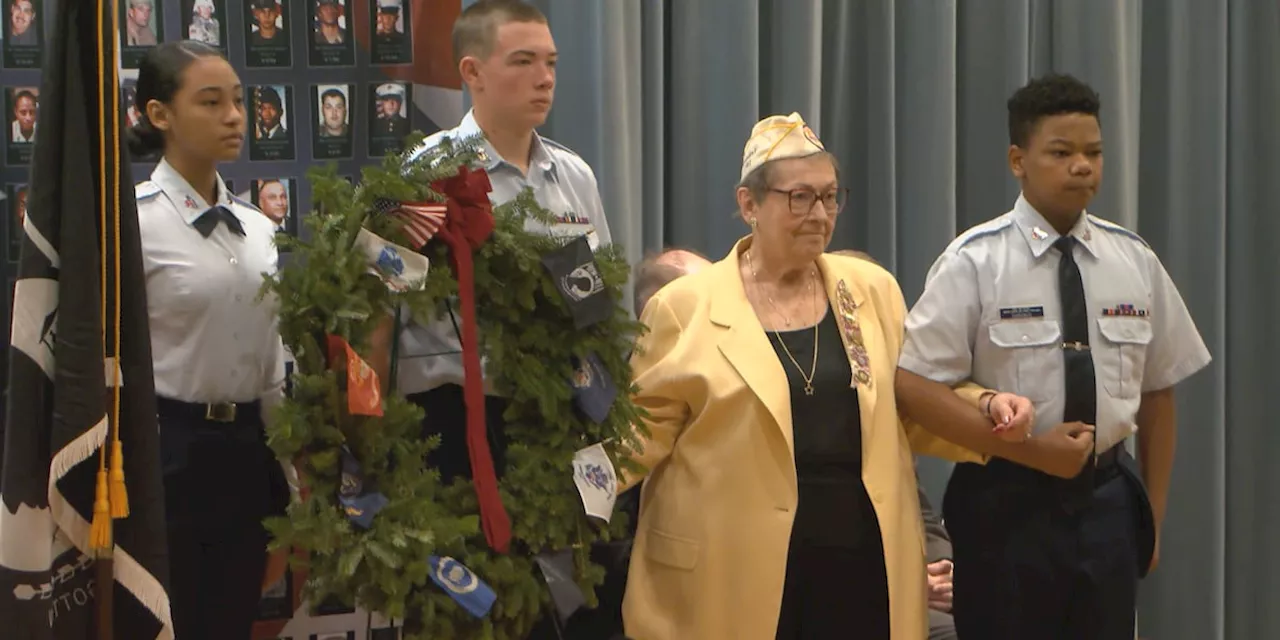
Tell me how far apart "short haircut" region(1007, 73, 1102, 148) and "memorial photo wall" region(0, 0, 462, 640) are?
1.38m

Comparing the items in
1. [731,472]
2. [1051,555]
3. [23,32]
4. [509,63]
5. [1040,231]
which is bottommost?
[1051,555]

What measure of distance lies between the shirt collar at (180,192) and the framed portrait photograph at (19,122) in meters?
0.46

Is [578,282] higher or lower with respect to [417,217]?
lower

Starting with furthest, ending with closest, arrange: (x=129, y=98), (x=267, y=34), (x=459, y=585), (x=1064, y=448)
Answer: (x=267, y=34), (x=129, y=98), (x=1064, y=448), (x=459, y=585)

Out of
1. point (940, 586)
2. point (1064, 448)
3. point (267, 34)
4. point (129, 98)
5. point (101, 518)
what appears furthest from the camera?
point (940, 586)

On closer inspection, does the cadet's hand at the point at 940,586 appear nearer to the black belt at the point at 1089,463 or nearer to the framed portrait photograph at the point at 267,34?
the black belt at the point at 1089,463

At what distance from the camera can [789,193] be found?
2.65 m

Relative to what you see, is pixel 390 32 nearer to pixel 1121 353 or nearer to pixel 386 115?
pixel 386 115

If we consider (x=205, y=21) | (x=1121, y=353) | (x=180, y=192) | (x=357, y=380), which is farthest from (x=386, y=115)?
(x=1121, y=353)

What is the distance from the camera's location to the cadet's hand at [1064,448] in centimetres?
240

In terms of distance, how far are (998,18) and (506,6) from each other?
6.66ft

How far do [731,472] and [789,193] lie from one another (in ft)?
1.88

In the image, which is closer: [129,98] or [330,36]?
[129,98]

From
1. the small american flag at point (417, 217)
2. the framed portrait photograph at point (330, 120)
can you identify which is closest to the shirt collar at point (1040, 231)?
the small american flag at point (417, 217)
